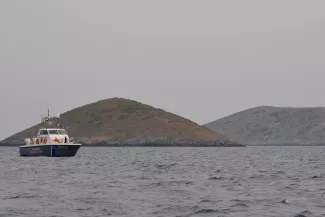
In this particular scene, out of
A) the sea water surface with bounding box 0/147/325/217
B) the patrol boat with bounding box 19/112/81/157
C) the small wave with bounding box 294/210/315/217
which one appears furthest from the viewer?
the patrol boat with bounding box 19/112/81/157

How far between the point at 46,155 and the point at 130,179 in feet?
148

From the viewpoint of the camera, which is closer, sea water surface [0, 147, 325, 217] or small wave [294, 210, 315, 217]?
small wave [294, 210, 315, 217]

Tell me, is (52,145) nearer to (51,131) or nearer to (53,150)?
(53,150)

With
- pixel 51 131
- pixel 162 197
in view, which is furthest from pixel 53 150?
pixel 162 197

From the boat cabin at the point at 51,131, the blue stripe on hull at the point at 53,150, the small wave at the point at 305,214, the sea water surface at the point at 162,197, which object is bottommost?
the small wave at the point at 305,214

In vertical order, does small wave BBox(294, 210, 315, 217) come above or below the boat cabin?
below

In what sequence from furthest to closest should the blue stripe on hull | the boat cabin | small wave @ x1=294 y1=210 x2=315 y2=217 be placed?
1. the boat cabin
2. the blue stripe on hull
3. small wave @ x1=294 y1=210 x2=315 y2=217

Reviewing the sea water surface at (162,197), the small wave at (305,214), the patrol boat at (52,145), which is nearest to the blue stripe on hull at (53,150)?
the patrol boat at (52,145)

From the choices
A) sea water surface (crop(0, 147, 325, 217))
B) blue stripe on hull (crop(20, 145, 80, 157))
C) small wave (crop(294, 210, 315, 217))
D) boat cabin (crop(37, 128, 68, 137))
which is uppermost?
boat cabin (crop(37, 128, 68, 137))

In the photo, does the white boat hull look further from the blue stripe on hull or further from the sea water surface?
the sea water surface

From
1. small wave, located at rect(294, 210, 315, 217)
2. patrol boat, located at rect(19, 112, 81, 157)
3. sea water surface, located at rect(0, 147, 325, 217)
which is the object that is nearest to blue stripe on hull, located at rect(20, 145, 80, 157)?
patrol boat, located at rect(19, 112, 81, 157)

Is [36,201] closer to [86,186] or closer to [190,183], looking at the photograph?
[86,186]

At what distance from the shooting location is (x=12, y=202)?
2922 cm

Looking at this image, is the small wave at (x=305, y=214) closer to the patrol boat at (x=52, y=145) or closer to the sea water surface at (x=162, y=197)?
the sea water surface at (x=162, y=197)
